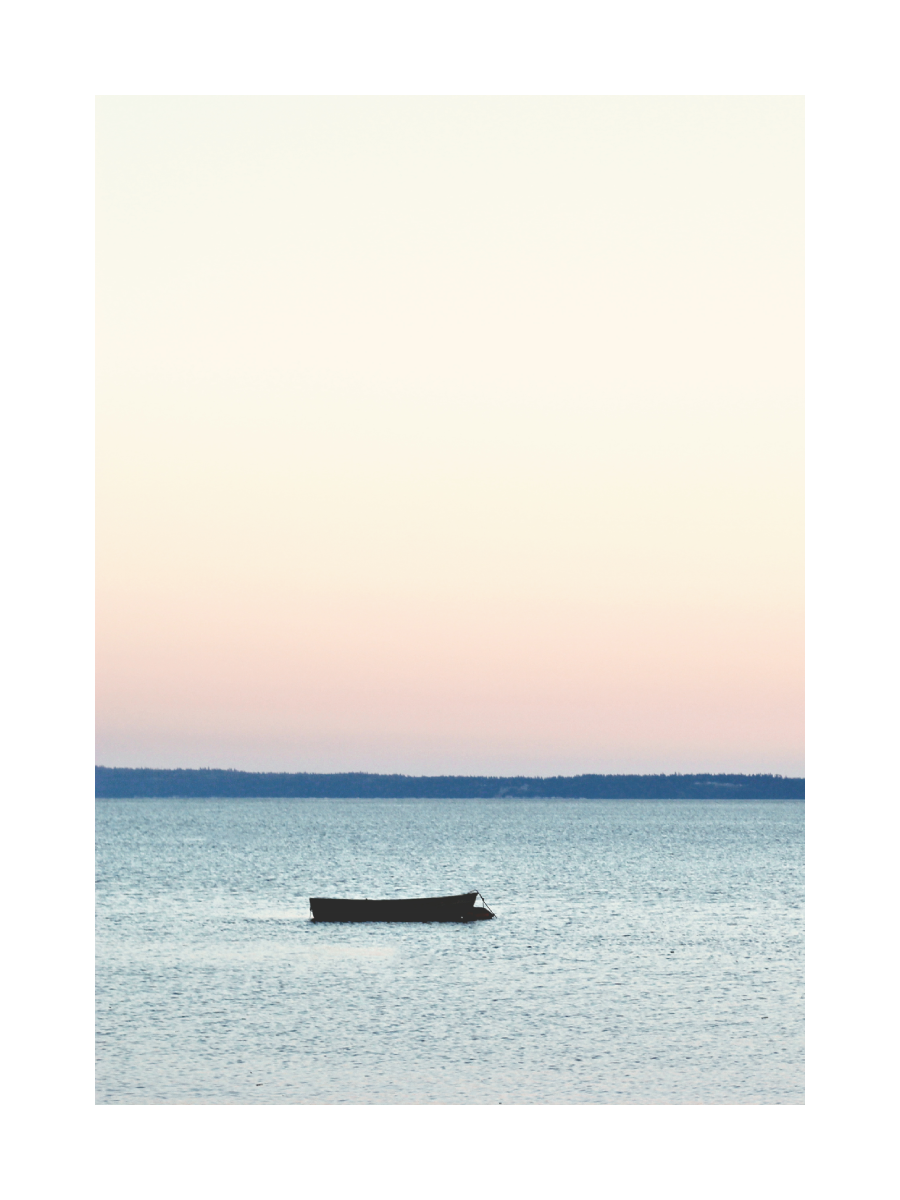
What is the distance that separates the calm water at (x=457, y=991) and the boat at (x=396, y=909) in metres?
0.88

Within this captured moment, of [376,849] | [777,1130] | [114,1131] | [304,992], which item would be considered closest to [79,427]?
[114,1131]

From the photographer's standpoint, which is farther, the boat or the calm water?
the boat

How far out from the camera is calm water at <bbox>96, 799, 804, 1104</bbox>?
2447 centimetres

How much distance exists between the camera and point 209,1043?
27531 millimetres

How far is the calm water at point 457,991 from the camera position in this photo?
24469 millimetres

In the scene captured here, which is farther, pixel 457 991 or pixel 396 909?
pixel 396 909

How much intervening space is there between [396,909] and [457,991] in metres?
17.9

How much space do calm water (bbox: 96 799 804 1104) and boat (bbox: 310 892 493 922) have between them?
2.89 feet

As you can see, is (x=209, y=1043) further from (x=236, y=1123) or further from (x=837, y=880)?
(x=837, y=880)

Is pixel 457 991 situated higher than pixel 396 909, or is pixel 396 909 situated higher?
pixel 457 991

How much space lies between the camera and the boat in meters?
53.0

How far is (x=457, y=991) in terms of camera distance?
118ft

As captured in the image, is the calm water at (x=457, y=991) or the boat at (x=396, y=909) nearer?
the calm water at (x=457, y=991)

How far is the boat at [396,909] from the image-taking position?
174 ft
